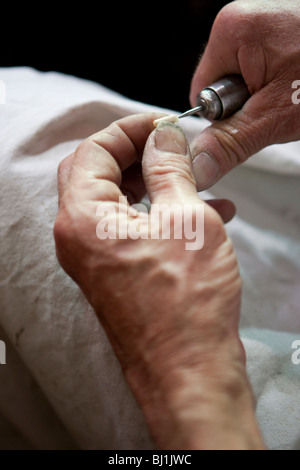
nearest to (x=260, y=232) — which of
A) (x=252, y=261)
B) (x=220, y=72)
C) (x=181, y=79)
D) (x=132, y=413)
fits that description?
(x=252, y=261)

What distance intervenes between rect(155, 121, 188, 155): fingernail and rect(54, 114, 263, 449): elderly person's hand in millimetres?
52

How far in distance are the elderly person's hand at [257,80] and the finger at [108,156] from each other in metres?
0.10

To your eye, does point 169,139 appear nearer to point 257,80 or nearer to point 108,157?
point 108,157

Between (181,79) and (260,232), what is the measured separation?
2.49ft

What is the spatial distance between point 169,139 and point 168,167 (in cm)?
5

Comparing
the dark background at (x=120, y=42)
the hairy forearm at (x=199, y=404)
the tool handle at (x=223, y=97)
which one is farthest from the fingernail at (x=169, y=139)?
the dark background at (x=120, y=42)

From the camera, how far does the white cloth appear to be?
606 mm

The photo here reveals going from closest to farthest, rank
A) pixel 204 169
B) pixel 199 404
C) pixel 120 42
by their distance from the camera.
A: pixel 199 404, pixel 204 169, pixel 120 42

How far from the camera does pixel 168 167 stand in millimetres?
562

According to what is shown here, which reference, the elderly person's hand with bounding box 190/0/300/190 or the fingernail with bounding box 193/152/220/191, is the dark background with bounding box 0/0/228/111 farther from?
the fingernail with bounding box 193/152/220/191

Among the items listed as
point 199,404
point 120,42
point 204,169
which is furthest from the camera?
point 120,42

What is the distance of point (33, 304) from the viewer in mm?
617

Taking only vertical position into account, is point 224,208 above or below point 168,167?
below

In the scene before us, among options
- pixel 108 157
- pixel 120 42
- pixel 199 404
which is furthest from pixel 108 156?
pixel 120 42
